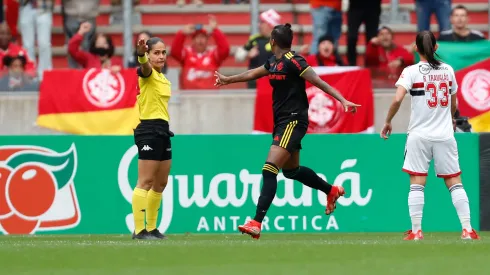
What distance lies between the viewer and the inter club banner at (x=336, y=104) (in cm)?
1588

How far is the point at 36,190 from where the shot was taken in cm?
1435

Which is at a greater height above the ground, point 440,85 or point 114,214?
point 440,85

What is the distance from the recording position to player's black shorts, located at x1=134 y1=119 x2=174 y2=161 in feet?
37.5

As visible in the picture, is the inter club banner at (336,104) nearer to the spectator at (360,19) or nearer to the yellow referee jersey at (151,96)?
the spectator at (360,19)

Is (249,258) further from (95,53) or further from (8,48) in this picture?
(8,48)

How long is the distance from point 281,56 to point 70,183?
13.4 feet

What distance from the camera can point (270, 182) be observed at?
11.4 meters

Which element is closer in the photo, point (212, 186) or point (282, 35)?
point (282, 35)

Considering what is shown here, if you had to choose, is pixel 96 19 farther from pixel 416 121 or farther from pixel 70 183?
pixel 416 121

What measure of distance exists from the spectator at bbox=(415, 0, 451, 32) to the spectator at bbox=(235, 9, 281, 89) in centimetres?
219

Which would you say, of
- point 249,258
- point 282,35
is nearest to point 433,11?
point 282,35

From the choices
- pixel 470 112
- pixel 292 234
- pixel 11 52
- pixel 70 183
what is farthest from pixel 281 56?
pixel 11 52

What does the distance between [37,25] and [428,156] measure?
30.2 ft

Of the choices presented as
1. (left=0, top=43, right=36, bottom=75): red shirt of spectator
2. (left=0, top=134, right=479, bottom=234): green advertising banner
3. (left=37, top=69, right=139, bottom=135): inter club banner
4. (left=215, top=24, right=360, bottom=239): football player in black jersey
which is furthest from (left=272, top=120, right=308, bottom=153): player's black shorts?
Result: (left=0, top=43, right=36, bottom=75): red shirt of spectator
